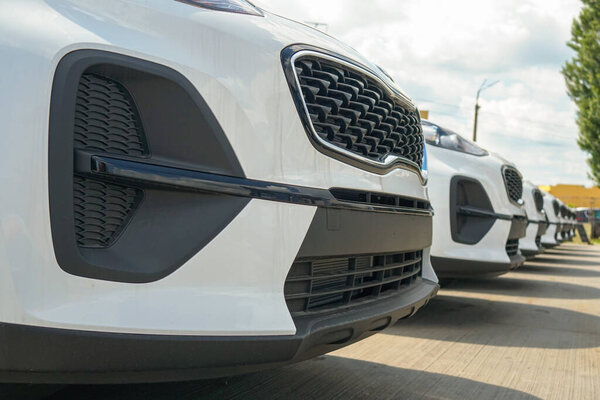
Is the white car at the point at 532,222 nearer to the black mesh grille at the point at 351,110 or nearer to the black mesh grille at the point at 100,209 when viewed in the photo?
the black mesh grille at the point at 351,110

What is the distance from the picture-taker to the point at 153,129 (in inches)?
62.1

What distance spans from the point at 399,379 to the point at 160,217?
5.68 feet

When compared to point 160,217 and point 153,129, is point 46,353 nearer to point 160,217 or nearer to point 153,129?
point 160,217

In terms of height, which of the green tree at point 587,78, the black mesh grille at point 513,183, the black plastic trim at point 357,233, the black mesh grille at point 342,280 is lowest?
the black mesh grille at point 342,280

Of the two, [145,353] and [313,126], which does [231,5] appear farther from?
[145,353]

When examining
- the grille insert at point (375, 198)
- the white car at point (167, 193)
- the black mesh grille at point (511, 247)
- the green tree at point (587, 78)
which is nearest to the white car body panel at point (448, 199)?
the black mesh grille at point (511, 247)

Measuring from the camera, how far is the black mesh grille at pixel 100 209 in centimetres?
148

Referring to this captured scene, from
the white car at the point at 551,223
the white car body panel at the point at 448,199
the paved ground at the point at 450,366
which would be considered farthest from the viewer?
the white car at the point at 551,223

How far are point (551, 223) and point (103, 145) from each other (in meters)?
10.7

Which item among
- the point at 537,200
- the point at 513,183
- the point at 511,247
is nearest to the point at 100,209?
the point at 511,247

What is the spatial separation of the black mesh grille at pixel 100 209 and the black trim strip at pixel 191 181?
0.04 metres

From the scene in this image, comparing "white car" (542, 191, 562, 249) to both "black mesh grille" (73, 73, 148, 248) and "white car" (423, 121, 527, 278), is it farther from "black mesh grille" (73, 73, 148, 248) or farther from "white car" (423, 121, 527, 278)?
"black mesh grille" (73, 73, 148, 248)

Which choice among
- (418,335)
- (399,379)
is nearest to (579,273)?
(418,335)

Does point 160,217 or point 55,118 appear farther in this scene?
point 160,217
